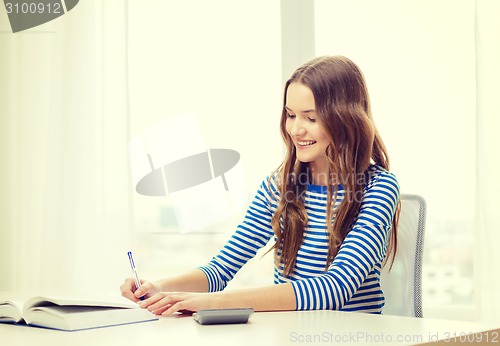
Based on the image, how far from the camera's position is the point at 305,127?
185 centimetres

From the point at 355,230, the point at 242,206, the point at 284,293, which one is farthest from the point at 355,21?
the point at 284,293

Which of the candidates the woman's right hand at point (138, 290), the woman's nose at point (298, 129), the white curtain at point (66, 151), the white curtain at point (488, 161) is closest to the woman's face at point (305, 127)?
the woman's nose at point (298, 129)

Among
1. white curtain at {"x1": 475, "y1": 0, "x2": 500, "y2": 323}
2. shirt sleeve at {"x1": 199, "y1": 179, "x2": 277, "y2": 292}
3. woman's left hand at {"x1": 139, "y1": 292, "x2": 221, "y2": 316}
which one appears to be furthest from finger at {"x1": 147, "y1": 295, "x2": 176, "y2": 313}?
white curtain at {"x1": 475, "y1": 0, "x2": 500, "y2": 323}

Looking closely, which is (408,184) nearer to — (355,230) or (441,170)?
(441,170)

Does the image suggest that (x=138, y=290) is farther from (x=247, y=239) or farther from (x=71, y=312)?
(x=247, y=239)

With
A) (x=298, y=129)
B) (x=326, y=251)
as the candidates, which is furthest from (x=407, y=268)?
(x=298, y=129)

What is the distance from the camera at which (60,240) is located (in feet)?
9.32

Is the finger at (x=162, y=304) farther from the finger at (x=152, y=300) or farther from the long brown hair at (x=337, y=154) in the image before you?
the long brown hair at (x=337, y=154)

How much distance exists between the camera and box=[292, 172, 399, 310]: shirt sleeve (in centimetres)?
159

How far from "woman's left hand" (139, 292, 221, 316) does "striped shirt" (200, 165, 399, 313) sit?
195 mm

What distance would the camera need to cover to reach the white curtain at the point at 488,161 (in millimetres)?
2400

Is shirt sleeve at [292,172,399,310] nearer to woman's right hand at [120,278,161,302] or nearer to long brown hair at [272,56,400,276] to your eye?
long brown hair at [272,56,400,276]

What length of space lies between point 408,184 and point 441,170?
0.40 feet

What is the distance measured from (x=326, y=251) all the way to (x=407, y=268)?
0.20m
